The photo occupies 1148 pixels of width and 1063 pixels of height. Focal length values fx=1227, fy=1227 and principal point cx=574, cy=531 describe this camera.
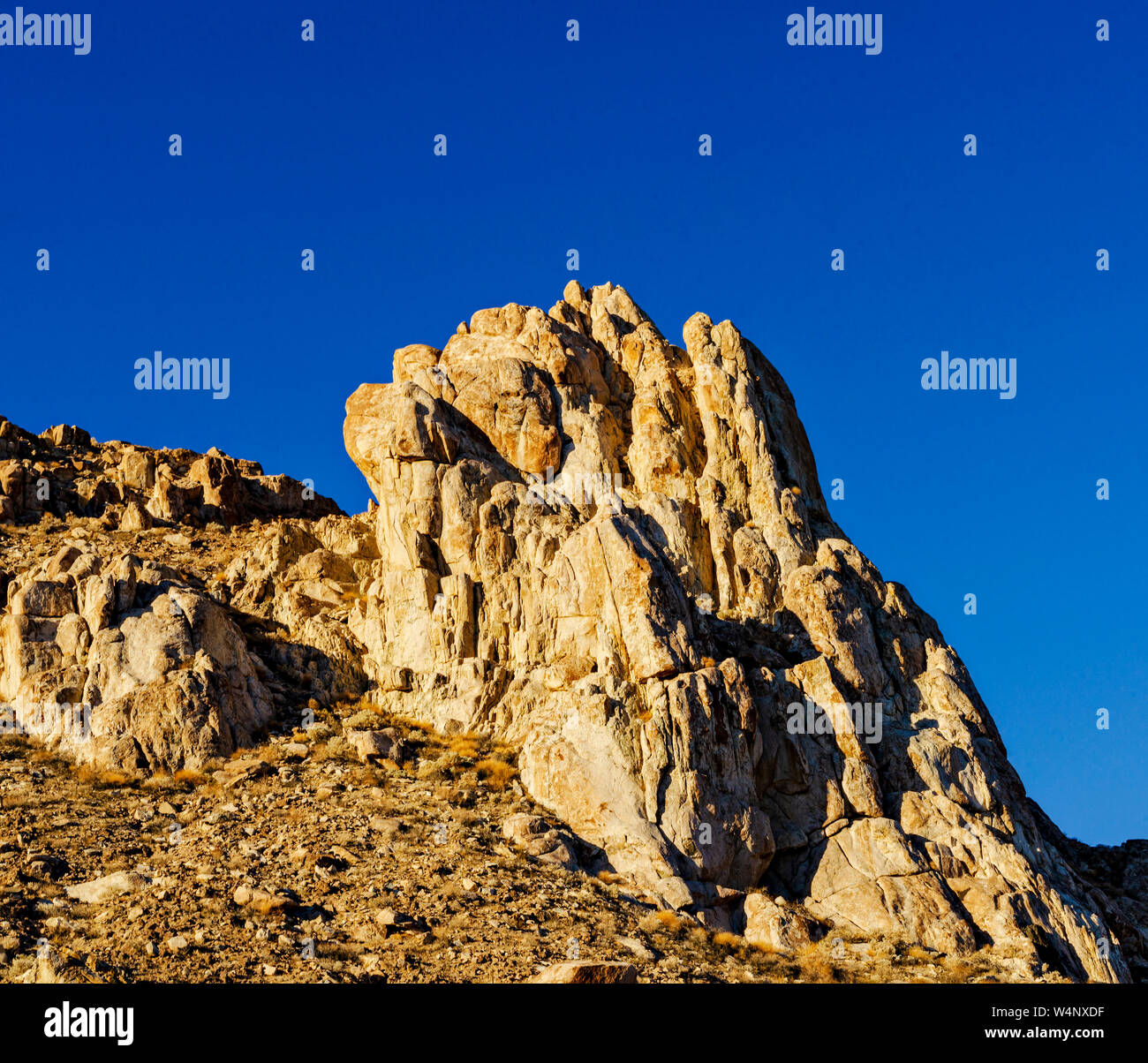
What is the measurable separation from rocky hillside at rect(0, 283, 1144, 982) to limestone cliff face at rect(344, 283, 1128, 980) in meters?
0.13

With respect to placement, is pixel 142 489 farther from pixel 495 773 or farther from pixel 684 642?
pixel 684 642

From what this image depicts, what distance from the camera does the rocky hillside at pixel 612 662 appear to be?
127ft

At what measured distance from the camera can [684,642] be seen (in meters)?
42.7

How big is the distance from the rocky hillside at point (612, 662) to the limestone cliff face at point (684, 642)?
5.1 inches

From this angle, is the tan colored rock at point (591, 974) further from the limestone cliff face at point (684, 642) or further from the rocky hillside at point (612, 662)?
the limestone cliff face at point (684, 642)

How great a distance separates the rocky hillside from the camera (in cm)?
3884

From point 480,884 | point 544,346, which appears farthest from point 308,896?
point 544,346

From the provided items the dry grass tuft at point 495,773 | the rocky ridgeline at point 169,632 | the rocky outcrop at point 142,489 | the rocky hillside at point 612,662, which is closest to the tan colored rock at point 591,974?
the rocky hillside at point 612,662

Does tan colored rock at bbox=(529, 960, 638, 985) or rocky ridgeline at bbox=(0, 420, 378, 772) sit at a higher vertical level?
rocky ridgeline at bbox=(0, 420, 378, 772)

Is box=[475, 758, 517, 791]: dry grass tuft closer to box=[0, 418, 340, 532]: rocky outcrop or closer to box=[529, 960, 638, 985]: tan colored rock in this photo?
box=[529, 960, 638, 985]: tan colored rock

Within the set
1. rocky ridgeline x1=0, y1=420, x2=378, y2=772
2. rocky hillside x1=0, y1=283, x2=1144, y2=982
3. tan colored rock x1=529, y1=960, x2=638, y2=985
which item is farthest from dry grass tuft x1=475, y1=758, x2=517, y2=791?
tan colored rock x1=529, y1=960, x2=638, y2=985

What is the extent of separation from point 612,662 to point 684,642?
2650mm
